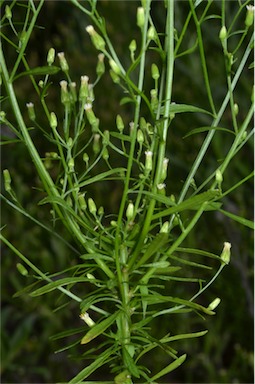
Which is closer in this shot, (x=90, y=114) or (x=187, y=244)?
(x=90, y=114)

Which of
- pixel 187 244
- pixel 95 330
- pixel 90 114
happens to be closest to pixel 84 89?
pixel 90 114

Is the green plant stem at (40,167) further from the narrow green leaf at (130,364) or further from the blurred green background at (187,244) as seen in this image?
the blurred green background at (187,244)

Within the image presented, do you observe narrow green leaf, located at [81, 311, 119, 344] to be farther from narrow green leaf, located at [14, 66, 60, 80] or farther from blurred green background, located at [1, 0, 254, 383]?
blurred green background, located at [1, 0, 254, 383]

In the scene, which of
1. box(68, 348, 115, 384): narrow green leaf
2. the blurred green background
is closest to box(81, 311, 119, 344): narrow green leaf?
box(68, 348, 115, 384): narrow green leaf

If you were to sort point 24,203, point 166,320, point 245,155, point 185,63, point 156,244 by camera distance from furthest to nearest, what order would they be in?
point 24,203 < point 245,155 < point 185,63 < point 166,320 < point 156,244

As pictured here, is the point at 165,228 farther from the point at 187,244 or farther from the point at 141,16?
the point at 187,244

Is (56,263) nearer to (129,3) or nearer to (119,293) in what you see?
(129,3)

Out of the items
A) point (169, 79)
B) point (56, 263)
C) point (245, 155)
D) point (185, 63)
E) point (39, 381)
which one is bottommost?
point (39, 381)

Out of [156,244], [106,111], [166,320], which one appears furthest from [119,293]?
[106,111]

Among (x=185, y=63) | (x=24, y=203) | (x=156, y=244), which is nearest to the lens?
(x=156, y=244)
